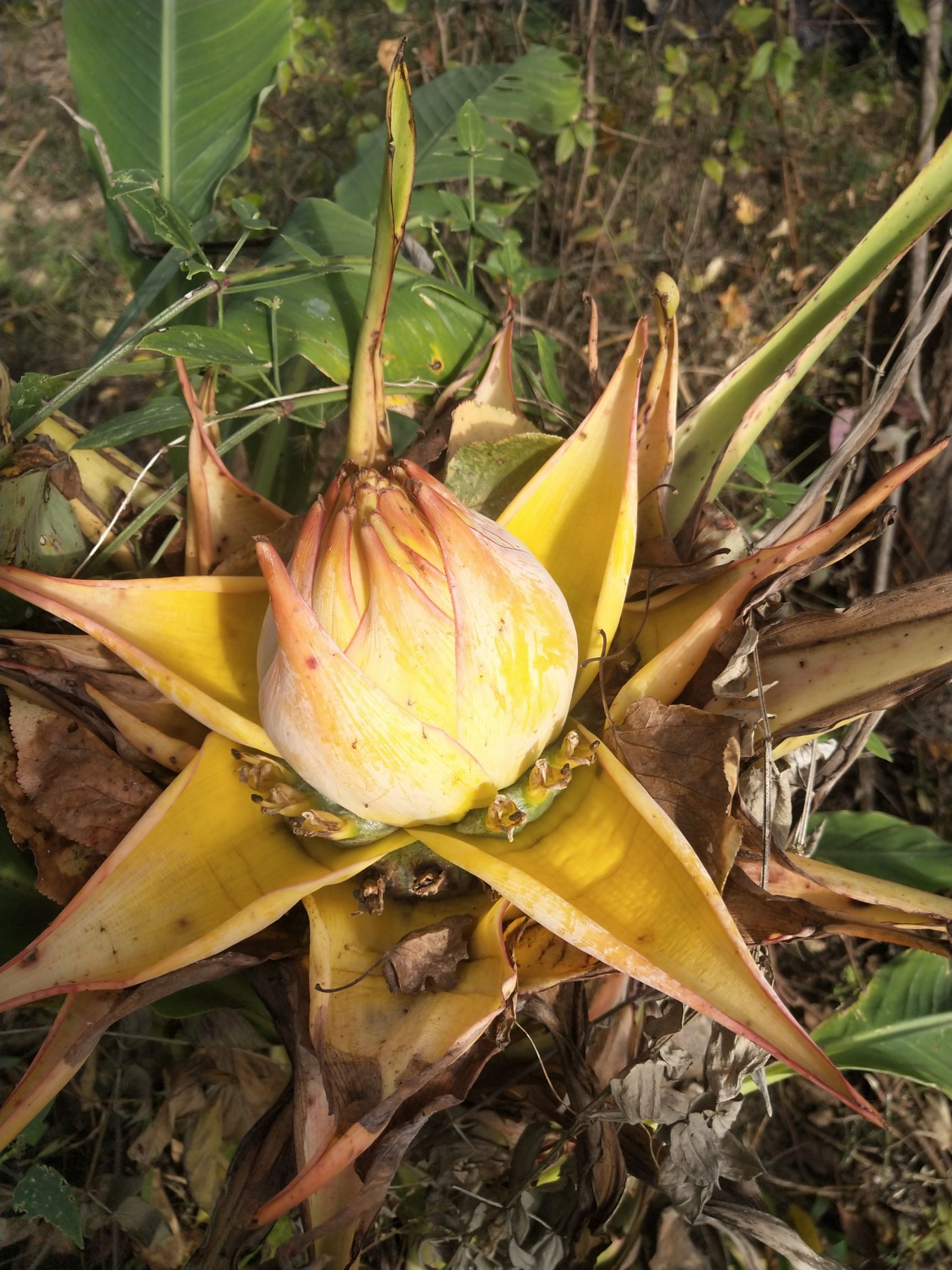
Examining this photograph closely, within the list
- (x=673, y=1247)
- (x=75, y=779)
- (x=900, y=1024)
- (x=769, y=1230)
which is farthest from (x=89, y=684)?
(x=900, y=1024)

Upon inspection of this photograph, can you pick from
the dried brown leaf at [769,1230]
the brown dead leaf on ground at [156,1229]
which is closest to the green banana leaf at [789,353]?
the dried brown leaf at [769,1230]

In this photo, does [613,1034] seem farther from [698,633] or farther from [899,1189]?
[899,1189]

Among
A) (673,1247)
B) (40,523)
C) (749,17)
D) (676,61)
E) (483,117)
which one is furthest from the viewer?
(676,61)

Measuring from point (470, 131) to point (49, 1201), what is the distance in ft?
5.11

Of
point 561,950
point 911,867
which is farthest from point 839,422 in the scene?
point 561,950

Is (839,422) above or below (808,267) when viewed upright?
below

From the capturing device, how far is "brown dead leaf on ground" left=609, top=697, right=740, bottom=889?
0.78 m

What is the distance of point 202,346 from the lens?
101 cm

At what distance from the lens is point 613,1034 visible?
3.56 feet

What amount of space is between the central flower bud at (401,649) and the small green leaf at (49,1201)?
2.19ft

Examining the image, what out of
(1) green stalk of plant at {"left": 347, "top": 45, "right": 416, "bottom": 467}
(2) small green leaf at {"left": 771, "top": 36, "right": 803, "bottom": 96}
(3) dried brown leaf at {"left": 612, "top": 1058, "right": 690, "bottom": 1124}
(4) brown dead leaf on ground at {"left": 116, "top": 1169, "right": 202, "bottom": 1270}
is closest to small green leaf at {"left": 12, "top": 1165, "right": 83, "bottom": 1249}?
(4) brown dead leaf on ground at {"left": 116, "top": 1169, "right": 202, "bottom": 1270}

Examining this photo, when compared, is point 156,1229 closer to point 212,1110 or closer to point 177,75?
point 212,1110

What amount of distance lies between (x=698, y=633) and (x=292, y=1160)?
2.18 feet

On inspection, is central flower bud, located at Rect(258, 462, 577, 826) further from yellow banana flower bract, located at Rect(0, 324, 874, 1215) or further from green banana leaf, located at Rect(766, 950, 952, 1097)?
green banana leaf, located at Rect(766, 950, 952, 1097)
